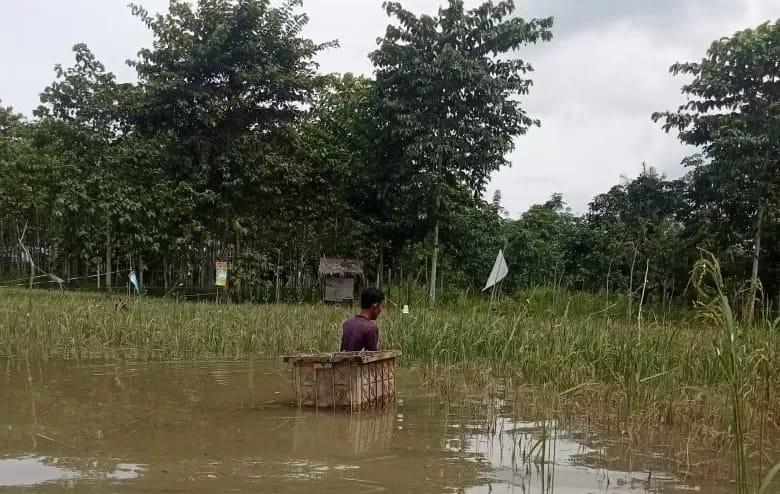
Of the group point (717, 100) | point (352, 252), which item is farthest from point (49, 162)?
point (717, 100)

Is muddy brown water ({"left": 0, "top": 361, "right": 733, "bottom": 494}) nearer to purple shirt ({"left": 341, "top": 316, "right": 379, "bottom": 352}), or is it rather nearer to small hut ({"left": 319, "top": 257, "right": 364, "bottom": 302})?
purple shirt ({"left": 341, "top": 316, "right": 379, "bottom": 352})

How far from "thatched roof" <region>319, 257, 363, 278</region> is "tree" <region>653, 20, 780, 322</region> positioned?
9.08 metres

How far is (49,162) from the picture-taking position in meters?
21.1

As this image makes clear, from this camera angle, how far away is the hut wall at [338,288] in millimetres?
18719

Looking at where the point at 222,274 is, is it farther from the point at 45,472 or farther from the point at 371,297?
the point at 45,472

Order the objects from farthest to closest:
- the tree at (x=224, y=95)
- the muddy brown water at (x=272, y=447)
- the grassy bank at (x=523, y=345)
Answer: the tree at (x=224, y=95), the grassy bank at (x=523, y=345), the muddy brown water at (x=272, y=447)

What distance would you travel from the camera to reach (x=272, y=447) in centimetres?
432

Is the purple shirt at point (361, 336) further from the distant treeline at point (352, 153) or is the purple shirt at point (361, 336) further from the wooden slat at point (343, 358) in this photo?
the distant treeline at point (352, 153)

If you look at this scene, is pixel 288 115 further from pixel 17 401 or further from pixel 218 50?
pixel 17 401

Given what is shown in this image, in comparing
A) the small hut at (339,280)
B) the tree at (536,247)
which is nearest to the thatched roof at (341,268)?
the small hut at (339,280)

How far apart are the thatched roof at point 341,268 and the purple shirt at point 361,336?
1282cm

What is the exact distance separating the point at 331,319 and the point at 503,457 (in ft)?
21.2

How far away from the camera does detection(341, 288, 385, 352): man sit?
5.61 meters

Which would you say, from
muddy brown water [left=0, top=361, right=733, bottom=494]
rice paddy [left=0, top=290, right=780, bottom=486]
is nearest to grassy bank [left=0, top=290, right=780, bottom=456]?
rice paddy [left=0, top=290, right=780, bottom=486]
